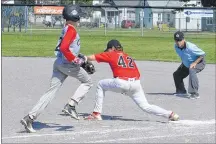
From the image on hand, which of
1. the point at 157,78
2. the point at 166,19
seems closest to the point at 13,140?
the point at 157,78

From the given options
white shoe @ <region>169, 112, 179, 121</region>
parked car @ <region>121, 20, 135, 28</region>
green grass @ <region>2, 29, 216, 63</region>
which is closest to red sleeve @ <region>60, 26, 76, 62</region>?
white shoe @ <region>169, 112, 179, 121</region>

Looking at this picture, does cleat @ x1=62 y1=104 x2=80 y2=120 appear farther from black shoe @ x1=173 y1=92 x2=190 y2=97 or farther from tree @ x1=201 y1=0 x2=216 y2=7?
tree @ x1=201 y1=0 x2=216 y2=7

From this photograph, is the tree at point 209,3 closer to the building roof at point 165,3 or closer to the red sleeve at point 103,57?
the building roof at point 165,3

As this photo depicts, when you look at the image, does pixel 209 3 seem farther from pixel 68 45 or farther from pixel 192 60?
pixel 68 45

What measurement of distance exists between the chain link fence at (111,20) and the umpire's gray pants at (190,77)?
124 ft

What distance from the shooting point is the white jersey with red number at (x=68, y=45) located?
28.1 ft

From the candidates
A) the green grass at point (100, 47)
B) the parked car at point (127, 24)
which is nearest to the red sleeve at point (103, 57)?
the green grass at point (100, 47)

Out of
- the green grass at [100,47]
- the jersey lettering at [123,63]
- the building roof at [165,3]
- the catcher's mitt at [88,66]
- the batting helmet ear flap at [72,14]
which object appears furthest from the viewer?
the building roof at [165,3]

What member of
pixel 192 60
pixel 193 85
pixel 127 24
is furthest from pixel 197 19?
pixel 193 85

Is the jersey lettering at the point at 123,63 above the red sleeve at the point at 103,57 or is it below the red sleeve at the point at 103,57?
below

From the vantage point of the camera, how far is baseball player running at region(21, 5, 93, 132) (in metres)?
8.57

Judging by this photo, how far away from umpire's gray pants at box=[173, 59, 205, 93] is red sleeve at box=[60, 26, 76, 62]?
472cm

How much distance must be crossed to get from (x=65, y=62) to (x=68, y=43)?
16.8 inches

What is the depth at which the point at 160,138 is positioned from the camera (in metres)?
8.14
